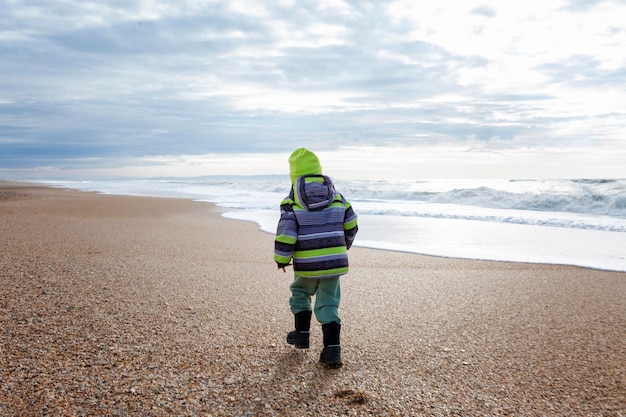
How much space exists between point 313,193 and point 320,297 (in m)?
0.83

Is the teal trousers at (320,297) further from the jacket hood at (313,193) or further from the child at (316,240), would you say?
the jacket hood at (313,193)

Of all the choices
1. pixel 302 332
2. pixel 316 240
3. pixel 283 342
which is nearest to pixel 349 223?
pixel 316 240

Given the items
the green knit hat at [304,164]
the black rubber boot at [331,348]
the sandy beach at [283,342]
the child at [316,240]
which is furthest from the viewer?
the green knit hat at [304,164]

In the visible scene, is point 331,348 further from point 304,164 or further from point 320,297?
point 304,164

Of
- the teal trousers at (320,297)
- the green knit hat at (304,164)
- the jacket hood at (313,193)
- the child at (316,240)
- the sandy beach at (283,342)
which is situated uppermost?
the green knit hat at (304,164)

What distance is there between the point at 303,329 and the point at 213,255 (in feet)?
15.7

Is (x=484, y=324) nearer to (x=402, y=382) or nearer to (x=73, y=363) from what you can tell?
(x=402, y=382)

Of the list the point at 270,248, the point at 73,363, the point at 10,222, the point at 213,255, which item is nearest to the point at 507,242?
the point at 270,248

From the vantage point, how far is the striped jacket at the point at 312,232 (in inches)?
145

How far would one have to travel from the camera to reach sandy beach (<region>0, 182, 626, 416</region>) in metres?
2.97

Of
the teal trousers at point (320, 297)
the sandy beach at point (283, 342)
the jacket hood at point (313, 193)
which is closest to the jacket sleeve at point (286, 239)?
the jacket hood at point (313, 193)

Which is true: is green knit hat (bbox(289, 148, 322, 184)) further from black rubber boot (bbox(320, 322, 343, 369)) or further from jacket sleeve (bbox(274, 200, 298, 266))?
black rubber boot (bbox(320, 322, 343, 369))

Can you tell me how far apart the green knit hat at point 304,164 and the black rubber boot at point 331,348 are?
121cm

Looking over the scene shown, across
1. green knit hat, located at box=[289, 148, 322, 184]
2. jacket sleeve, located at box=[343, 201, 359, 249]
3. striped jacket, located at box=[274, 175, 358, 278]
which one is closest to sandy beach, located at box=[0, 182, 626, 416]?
striped jacket, located at box=[274, 175, 358, 278]
